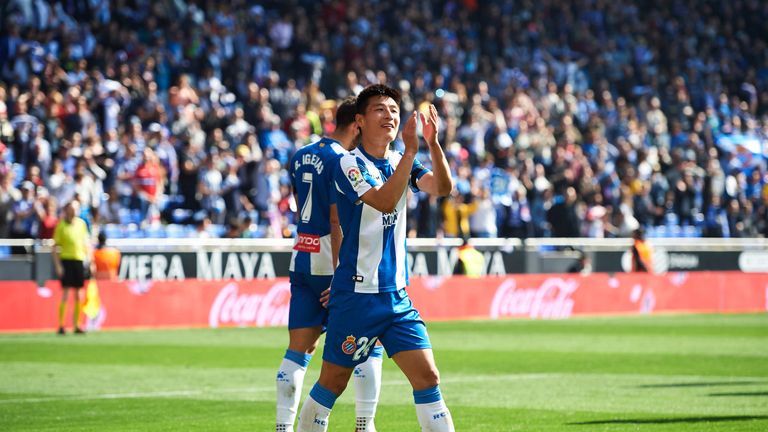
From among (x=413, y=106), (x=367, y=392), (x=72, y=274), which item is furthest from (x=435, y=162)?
(x=413, y=106)

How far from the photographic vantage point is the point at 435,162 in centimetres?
698

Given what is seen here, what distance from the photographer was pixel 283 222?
1056 inches

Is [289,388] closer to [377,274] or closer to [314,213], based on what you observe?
[314,213]

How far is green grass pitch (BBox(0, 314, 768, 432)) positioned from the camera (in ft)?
35.2

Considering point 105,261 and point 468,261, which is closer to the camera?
point 105,261

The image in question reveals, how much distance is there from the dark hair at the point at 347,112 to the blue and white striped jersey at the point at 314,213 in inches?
6.4

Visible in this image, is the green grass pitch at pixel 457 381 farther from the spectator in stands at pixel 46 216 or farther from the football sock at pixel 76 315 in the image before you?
the spectator in stands at pixel 46 216

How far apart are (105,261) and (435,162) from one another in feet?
55.9

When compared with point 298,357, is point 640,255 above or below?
below

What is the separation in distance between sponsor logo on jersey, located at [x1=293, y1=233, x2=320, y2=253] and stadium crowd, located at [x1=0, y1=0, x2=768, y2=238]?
9926 millimetres

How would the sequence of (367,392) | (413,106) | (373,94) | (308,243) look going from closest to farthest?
(373,94), (367,392), (308,243), (413,106)


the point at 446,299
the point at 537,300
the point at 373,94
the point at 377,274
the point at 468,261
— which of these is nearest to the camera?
the point at 377,274

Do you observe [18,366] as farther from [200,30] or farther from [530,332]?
[200,30]

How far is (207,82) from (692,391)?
16754 mm
